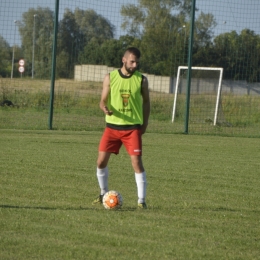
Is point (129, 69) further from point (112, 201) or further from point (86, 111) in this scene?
point (86, 111)

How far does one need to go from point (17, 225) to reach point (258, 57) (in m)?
15.3

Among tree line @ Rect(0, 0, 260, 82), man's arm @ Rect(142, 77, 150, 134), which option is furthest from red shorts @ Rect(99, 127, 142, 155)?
tree line @ Rect(0, 0, 260, 82)

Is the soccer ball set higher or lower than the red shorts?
lower

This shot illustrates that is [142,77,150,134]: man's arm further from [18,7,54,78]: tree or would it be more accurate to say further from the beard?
[18,7,54,78]: tree

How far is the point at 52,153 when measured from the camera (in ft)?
42.2

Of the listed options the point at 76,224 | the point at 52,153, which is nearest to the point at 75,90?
the point at 52,153

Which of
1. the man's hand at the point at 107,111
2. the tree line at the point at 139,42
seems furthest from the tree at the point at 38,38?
the man's hand at the point at 107,111

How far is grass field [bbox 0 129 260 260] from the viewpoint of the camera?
5613mm

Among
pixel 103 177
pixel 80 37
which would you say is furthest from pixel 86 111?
pixel 103 177

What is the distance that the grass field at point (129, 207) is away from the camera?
5.61 meters

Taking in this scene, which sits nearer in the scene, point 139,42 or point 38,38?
point 139,42

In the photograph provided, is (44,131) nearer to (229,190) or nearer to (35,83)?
(35,83)

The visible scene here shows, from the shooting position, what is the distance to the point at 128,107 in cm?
758

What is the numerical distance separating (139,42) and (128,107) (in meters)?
14.2
